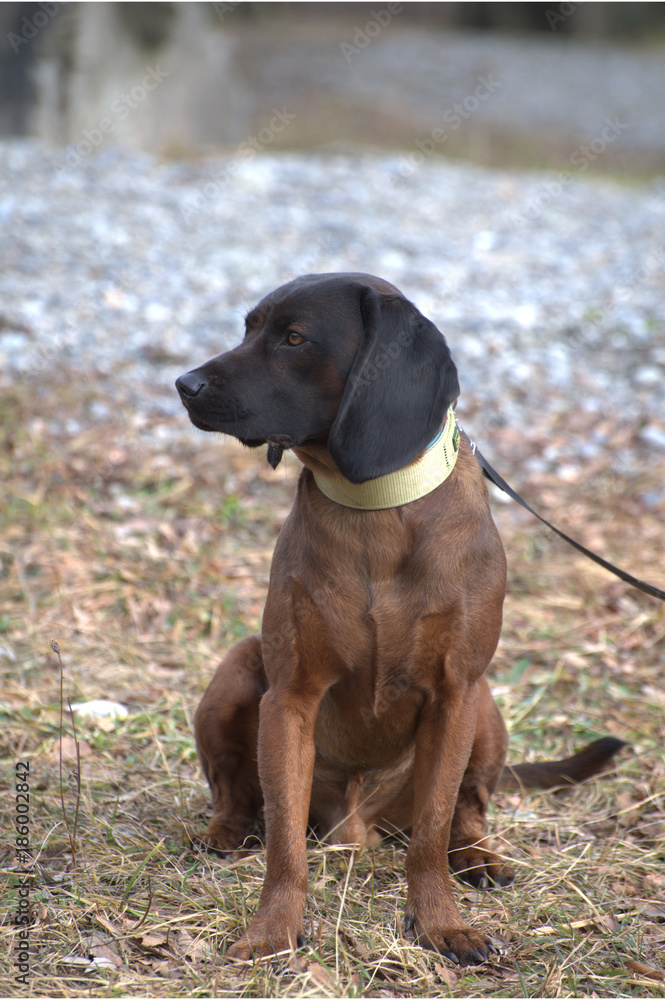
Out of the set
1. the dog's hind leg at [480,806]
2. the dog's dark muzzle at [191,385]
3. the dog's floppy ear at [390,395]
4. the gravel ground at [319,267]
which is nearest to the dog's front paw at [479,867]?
the dog's hind leg at [480,806]

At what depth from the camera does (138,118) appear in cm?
1428

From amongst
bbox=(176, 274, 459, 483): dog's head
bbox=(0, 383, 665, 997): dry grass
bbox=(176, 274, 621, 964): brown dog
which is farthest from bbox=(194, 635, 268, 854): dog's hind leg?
bbox=(176, 274, 459, 483): dog's head

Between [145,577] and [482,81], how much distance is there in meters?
22.0

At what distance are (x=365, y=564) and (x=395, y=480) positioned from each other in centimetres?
24

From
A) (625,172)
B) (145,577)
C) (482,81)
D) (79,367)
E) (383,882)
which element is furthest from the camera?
(482,81)

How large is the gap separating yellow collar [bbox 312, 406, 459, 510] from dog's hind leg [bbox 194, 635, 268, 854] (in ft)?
2.39

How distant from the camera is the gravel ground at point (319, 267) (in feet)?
24.8

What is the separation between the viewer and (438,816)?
101 inches

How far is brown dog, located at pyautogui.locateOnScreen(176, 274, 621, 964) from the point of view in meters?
2.46

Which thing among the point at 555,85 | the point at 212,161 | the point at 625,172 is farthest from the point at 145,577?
the point at 555,85

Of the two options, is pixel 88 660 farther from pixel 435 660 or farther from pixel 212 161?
pixel 212 161

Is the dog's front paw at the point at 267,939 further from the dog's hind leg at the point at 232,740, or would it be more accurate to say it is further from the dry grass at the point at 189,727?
the dog's hind leg at the point at 232,740

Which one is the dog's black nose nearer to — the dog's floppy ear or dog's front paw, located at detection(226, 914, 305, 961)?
the dog's floppy ear

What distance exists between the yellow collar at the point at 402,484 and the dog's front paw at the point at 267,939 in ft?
3.60
